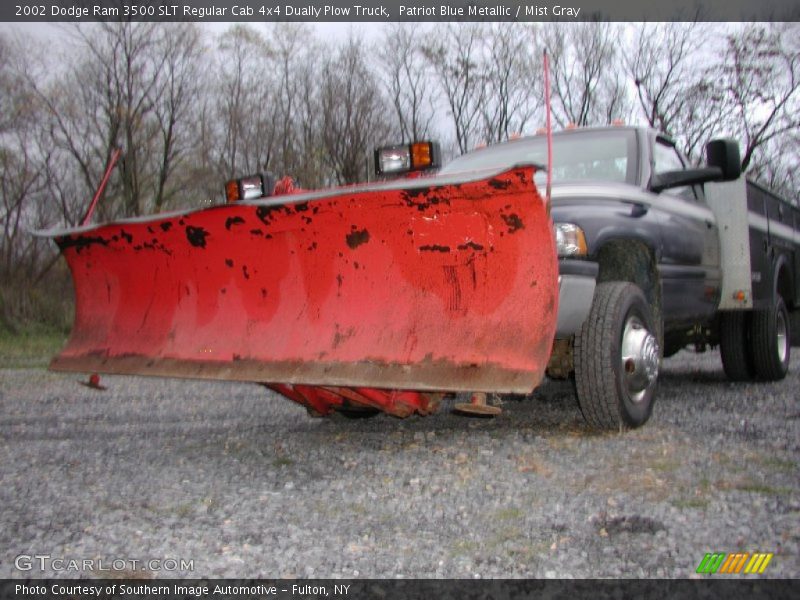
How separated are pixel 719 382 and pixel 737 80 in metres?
24.2

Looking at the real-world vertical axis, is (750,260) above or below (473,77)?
below

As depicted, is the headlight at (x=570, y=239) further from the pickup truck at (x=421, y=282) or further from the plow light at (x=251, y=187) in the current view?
the plow light at (x=251, y=187)

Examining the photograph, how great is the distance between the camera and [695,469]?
3352mm

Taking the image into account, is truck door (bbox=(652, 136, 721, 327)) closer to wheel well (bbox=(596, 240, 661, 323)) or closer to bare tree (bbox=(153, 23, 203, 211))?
wheel well (bbox=(596, 240, 661, 323))

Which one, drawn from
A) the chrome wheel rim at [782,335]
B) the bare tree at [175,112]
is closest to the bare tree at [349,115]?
the bare tree at [175,112]

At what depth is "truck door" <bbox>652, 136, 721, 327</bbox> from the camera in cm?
471

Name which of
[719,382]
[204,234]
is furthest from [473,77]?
[204,234]

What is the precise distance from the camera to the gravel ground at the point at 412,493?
2447 mm

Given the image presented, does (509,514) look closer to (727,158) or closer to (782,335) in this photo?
(727,158)

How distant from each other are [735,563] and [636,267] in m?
2.41

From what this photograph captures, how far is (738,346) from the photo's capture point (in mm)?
6371

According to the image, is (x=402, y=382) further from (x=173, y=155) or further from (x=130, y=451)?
(x=173, y=155)

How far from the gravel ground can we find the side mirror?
1.45 m

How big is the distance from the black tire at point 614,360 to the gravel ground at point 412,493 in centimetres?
14
